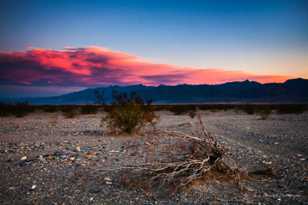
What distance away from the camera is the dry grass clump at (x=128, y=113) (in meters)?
11.7

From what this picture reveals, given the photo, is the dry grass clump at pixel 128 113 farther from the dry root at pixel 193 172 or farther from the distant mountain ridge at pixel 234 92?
the distant mountain ridge at pixel 234 92

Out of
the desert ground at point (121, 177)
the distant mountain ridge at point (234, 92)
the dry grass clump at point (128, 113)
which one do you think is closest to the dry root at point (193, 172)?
the desert ground at point (121, 177)

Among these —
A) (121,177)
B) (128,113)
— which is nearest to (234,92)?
(128,113)

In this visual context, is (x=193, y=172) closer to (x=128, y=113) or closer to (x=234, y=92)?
(x=128, y=113)

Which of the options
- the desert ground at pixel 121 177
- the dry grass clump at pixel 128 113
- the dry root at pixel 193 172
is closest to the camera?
the desert ground at pixel 121 177

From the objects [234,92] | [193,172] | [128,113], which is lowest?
[193,172]

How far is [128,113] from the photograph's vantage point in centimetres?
1165

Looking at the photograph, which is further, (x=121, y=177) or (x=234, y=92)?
(x=234, y=92)

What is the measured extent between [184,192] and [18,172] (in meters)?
3.45

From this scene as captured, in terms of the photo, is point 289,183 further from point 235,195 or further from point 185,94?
point 185,94

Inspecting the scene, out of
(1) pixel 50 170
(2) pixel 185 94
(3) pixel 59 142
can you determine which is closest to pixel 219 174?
(1) pixel 50 170

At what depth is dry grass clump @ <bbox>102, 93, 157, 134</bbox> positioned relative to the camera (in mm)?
11695

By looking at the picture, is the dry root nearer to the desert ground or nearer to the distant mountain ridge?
the desert ground

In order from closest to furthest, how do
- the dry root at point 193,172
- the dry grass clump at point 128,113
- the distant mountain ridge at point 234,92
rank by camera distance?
1. the dry root at point 193,172
2. the dry grass clump at point 128,113
3. the distant mountain ridge at point 234,92
